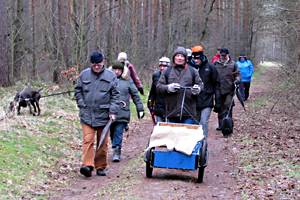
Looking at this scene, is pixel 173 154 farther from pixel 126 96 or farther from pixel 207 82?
pixel 207 82

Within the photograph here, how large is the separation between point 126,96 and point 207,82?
1.72 m

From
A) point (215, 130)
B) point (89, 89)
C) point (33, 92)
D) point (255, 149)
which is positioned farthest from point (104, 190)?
point (215, 130)

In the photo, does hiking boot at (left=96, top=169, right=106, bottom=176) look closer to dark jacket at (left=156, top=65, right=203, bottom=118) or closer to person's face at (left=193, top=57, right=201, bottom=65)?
dark jacket at (left=156, top=65, right=203, bottom=118)

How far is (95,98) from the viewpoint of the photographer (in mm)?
9859

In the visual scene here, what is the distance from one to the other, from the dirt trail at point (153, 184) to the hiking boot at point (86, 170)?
0.28 ft

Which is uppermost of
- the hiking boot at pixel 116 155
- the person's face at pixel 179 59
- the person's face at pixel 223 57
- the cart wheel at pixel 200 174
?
the person's face at pixel 179 59

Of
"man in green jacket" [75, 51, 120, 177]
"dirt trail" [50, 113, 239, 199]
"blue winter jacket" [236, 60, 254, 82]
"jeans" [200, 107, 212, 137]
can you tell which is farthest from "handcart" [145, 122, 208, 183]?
"blue winter jacket" [236, 60, 254, 82]

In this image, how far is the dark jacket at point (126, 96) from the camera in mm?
11672

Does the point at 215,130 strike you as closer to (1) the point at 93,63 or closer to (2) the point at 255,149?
(2) the point at 255,149

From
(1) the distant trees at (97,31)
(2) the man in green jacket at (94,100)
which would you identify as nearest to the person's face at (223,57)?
(1) the distant trees at (97,31)

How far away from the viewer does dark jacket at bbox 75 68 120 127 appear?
32.4 ft

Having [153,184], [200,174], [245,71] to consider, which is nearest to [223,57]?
[200,174]

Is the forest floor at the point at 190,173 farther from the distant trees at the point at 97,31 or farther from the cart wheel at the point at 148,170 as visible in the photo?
the distant trees at the point at 97,31

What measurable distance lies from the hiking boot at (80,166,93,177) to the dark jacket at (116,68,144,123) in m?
1.81
